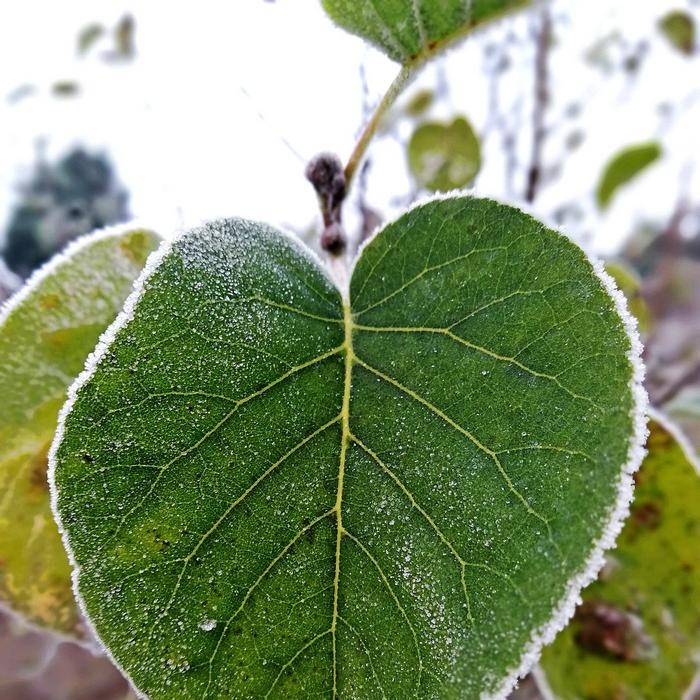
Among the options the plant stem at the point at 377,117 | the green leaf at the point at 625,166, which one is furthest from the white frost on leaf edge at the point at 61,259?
the green leaf at the point at 625,166

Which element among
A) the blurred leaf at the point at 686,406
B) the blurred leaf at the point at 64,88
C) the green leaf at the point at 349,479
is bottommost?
the blurred leaf at the point at 686,406

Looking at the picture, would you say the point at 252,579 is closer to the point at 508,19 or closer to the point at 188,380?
the point at 188,380

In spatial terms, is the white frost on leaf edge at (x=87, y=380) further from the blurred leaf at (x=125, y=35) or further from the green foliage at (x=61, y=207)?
the blurred leaf at (x=125, y=35)

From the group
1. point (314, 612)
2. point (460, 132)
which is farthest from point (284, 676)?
point (460, 132)

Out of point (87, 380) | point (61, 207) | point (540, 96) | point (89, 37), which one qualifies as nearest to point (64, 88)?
point (89, 37)

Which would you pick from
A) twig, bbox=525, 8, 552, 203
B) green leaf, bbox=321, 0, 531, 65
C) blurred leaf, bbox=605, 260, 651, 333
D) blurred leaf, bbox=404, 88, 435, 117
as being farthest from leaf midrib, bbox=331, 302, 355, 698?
blurred leaf, bbox=404, 88, 435, 117

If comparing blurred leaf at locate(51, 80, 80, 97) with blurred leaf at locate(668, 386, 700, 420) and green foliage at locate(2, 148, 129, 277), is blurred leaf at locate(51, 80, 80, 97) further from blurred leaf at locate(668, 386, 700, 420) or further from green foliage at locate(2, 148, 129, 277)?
blurred leaf at locate(668, 386, 700, 420)

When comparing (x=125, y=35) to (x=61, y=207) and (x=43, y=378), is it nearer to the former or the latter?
(x=61, y=207)

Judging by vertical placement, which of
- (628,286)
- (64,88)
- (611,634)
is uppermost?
(64,88)
